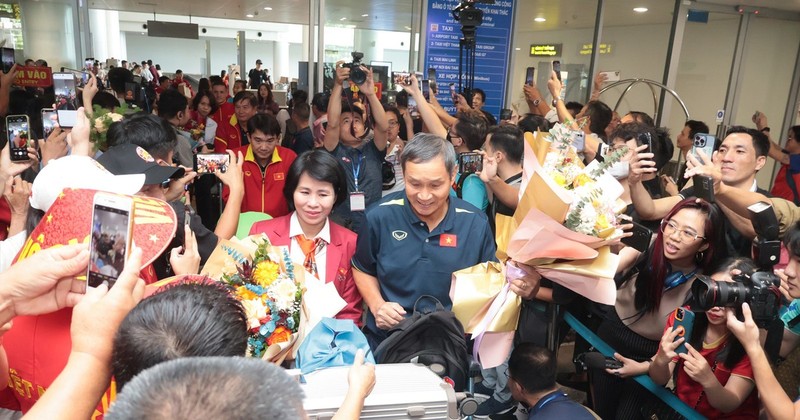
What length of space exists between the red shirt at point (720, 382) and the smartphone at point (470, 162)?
1.35 meters

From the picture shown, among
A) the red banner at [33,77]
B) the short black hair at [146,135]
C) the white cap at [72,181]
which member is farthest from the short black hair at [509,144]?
the red banner at [33,77]

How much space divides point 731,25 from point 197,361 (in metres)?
8.94

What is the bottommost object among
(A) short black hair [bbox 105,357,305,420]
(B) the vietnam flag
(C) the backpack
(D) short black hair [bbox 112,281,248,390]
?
(C) the backpack

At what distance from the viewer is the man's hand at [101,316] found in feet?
3.04

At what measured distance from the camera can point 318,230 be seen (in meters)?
2.21

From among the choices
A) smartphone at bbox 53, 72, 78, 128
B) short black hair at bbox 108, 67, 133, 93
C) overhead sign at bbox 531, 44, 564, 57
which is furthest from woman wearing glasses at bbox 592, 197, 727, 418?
overhead sign at bbox 531, 44, 564, 57

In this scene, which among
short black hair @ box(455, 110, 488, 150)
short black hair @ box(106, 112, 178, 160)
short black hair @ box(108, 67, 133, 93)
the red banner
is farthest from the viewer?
short black hair @ box(108, 67, 133, 93)

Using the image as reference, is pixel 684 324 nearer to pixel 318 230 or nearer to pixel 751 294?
pixel 751 294

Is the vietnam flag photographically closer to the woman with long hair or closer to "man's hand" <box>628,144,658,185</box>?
the woman with long hair

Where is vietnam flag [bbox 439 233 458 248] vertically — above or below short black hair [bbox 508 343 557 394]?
above

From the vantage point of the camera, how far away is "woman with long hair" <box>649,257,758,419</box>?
1.73m

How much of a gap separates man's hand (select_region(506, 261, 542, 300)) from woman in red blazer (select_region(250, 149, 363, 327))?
0.63m

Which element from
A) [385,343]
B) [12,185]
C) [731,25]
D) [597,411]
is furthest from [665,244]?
[731,25]

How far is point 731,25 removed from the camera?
7605mm
